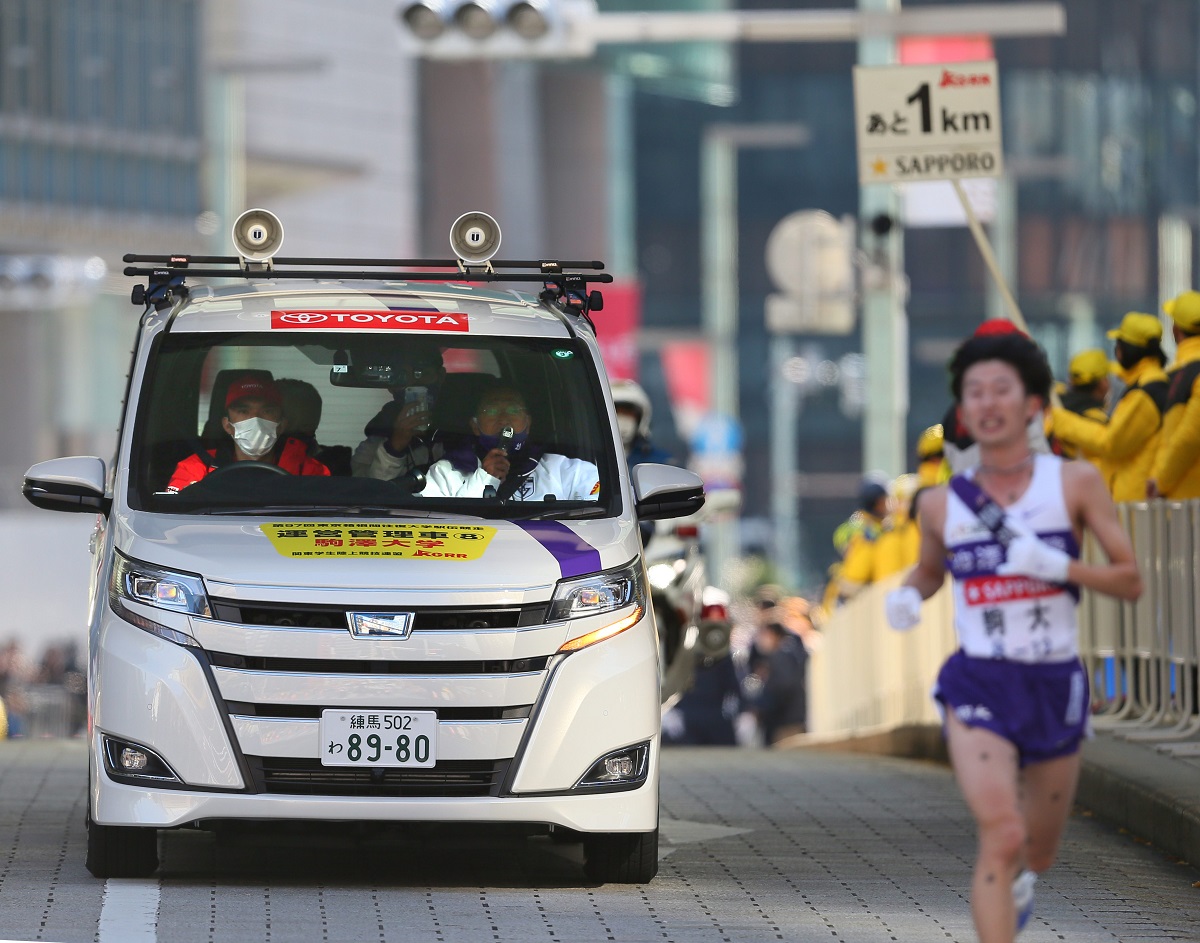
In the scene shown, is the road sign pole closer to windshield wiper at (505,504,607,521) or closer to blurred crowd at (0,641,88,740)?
blurred crowd at (0,641,88,740)

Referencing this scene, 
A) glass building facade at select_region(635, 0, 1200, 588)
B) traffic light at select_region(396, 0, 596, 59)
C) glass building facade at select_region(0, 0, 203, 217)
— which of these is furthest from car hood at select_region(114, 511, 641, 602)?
glass building facade at select_region(635, 0, 1200, 588)

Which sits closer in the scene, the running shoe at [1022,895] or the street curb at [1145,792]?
the running shoe at [1022,895]

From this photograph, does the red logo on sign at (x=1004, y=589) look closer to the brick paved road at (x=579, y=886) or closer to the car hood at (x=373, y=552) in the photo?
the brick paved road at (x=579, y=886)

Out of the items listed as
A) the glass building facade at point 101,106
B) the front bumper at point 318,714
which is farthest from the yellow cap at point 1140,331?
the glass building facade at point 101,106

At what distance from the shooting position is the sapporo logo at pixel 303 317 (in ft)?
31.7

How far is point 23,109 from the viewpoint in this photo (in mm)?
61531

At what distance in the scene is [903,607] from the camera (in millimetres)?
6289

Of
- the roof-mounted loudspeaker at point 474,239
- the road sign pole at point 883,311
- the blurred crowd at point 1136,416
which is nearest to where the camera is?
the roof-mounted loudspeaker at point 474,239

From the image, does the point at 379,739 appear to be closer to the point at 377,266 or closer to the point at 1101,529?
the point at 377,266

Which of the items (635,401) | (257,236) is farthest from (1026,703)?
(635,401)

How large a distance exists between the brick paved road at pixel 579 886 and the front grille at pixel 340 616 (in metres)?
0.87

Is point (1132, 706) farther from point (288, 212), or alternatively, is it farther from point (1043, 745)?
point (288, 212)

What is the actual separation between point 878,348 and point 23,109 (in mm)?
40705

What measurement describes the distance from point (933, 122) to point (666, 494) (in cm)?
529
